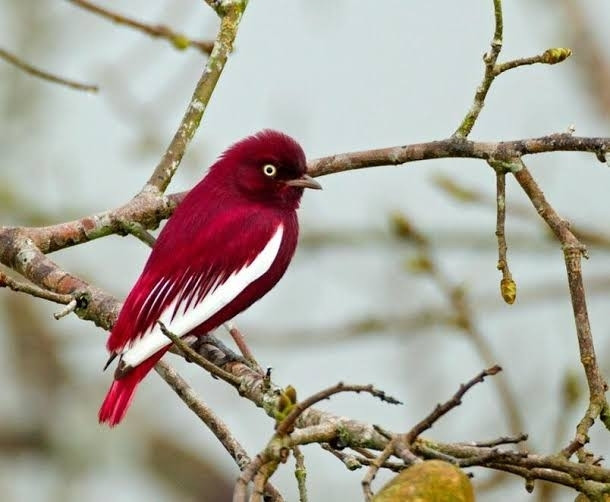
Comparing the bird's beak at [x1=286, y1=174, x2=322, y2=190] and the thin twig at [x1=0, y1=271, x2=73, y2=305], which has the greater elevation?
the bird's beak at [x1=286, y1=174, x2=322, y2=190]

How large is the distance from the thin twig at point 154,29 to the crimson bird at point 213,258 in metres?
0.44

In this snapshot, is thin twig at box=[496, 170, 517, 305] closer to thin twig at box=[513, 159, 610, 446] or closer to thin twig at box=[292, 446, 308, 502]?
thin twig at box=[513, 159, 610, 446]

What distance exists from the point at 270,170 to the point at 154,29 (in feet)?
2.14

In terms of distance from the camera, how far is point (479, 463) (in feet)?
9.02

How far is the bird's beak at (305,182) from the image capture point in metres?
4.99

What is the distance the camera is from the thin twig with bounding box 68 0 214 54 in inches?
195

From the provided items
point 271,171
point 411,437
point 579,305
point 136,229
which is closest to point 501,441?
point 411,437

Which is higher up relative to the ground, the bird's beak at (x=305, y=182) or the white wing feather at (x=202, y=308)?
the bird's beak at (x=305, y=182)

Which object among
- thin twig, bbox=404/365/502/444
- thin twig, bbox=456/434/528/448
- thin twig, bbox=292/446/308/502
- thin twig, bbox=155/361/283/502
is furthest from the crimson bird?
thin twig, bbox=404/365/502/444

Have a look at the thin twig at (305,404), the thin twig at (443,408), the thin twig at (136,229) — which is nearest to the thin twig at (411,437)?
the thin twig at (443,408)

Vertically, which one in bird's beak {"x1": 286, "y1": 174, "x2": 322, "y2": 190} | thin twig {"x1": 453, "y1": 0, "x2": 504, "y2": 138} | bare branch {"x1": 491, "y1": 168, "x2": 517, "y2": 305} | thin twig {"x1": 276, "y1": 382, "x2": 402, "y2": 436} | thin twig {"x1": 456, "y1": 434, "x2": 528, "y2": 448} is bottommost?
thin twig {"x1": 276, "y1": 382, "x2": 402, "y2": 436}

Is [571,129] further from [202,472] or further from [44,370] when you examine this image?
[44,370]

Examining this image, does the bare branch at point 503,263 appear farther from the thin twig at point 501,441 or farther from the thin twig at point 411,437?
the thin twig at point 411,437

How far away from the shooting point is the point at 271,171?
511cm
